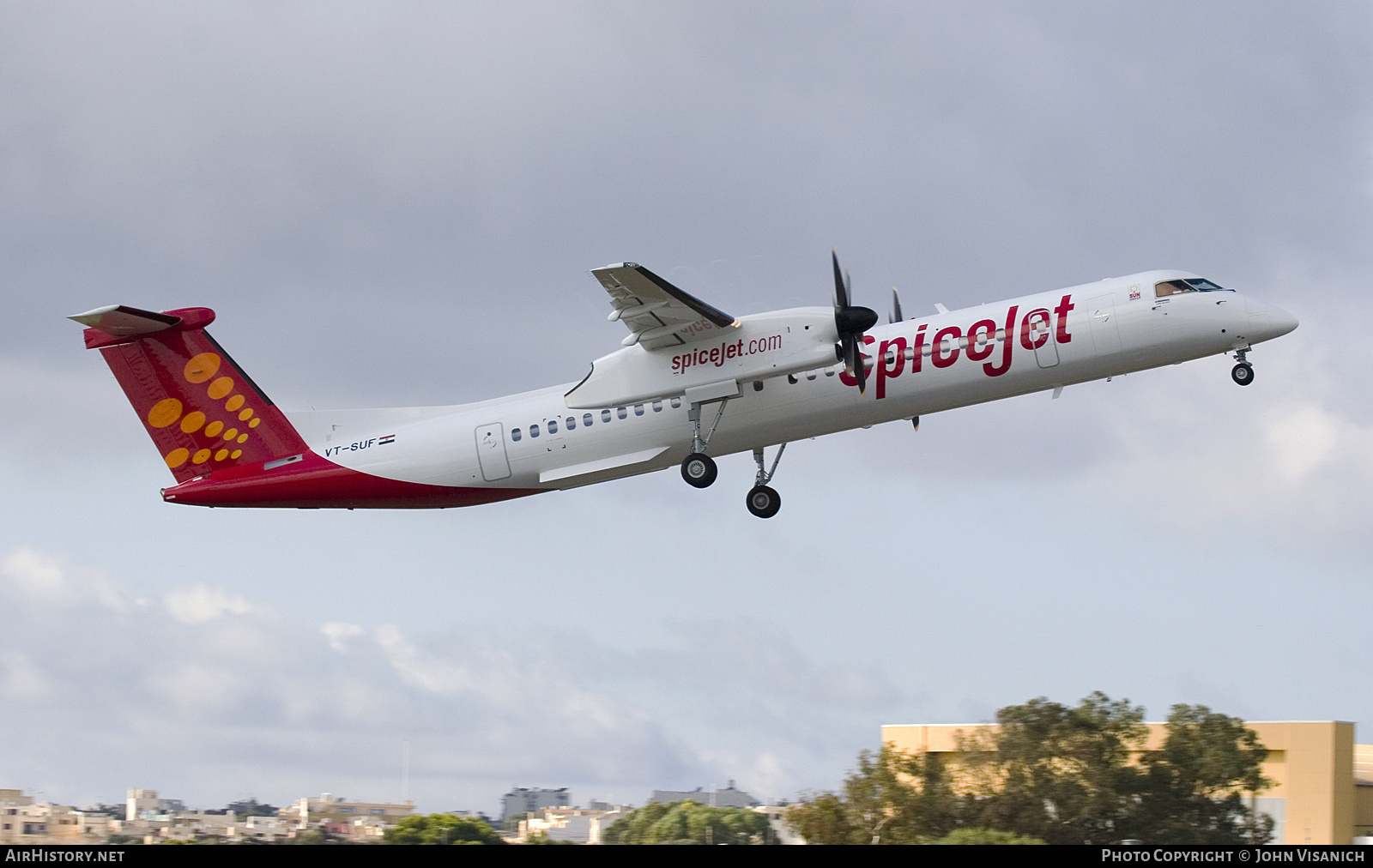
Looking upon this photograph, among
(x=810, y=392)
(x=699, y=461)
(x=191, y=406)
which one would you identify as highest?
(x=810, y=392)

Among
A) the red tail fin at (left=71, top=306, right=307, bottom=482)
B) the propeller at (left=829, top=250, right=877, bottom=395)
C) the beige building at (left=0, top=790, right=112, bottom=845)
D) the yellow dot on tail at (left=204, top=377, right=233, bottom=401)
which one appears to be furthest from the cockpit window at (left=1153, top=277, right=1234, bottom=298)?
the beige building at (left=0, top=790, right=112, bottom=845)

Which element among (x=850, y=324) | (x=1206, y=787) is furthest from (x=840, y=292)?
(x=1206, y=787)

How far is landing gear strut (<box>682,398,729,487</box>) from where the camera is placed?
23987 millimetres

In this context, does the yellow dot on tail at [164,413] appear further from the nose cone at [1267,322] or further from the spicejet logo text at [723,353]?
the nose cone at [1267,322]

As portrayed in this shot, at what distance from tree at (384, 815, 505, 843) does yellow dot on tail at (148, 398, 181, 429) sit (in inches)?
630

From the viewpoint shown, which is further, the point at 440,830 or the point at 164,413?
the point at 440,830

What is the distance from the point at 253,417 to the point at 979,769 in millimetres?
21431

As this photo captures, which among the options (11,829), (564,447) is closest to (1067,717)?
(564,447)

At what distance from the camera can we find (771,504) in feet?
83.4

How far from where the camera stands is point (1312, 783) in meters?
37.2

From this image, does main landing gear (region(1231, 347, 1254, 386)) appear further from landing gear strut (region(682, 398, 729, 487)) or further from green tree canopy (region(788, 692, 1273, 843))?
green tree canopy (region(788, 692, 1273, 843))

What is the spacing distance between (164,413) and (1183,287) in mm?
17613

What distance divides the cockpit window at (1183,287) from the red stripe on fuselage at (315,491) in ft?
35.7

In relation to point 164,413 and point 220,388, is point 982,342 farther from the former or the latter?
point 164,413
